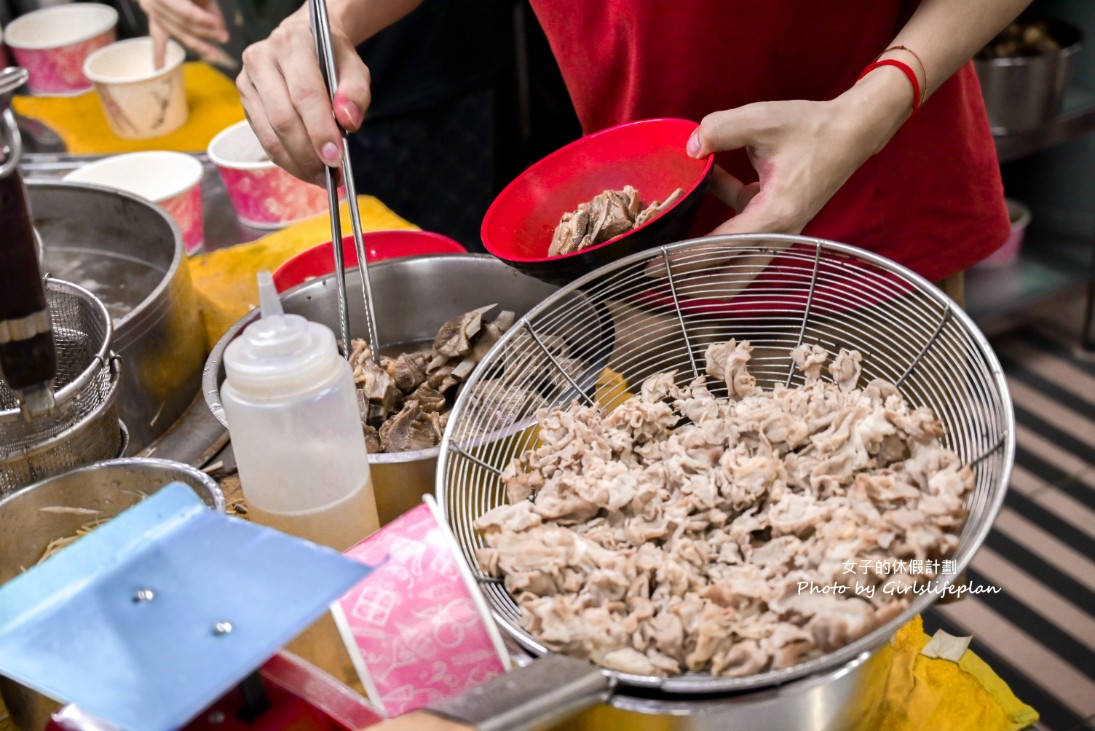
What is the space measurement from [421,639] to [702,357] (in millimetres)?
650

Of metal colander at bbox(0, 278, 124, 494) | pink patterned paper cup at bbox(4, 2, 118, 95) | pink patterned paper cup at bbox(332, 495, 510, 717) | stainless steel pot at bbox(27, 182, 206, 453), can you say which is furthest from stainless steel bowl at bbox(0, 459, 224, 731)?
pink patterned paper cup at bbox(4, 2, 118, 95)

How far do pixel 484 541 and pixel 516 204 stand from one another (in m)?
0.55

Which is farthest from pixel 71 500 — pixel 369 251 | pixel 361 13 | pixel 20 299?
pixel 361 13

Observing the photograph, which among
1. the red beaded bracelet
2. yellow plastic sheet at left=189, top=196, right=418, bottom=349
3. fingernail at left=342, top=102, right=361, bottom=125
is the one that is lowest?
yellow plastic sheet at left=189, top=196, right=418, bottom=349

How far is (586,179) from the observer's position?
1.36 metres

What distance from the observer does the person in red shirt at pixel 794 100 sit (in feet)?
3.89

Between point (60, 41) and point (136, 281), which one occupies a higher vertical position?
point (60, 41)

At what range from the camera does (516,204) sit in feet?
4.39

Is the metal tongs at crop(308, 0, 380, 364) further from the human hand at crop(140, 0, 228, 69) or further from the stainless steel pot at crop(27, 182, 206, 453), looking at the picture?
the human hand at crop(140, 0, 228, 69)

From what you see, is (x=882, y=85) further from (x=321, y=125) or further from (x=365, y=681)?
→ (x=365, y=681)

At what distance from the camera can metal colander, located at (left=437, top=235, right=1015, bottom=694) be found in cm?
85

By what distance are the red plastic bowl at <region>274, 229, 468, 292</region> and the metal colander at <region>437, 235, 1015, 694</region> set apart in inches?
18.4

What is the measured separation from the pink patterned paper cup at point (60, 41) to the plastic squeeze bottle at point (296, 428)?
2.26m

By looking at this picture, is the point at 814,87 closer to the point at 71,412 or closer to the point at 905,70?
the point at 905,70
